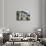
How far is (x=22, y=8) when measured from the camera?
2.93m

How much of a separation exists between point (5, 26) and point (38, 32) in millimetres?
716

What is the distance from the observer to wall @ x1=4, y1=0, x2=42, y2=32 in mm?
2878

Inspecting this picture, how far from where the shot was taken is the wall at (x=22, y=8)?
288 centimetres

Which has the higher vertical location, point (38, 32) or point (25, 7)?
point (25, 7)

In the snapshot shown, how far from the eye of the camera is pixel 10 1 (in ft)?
9.46

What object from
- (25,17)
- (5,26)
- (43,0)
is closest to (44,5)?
(43,0)

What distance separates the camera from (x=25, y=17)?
9.66 feet

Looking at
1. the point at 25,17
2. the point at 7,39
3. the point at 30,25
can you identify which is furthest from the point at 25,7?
the point at 7,39

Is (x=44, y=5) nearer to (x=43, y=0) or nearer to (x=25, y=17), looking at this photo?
(x=43, y=0)

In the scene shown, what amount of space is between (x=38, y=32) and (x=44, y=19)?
0.98 ft

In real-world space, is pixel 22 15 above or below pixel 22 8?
below

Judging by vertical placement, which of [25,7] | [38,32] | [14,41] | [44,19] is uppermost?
[25,7]

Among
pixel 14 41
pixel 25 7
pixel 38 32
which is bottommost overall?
Answer: pixel 14 41

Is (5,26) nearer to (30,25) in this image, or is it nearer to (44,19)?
(30,25)
